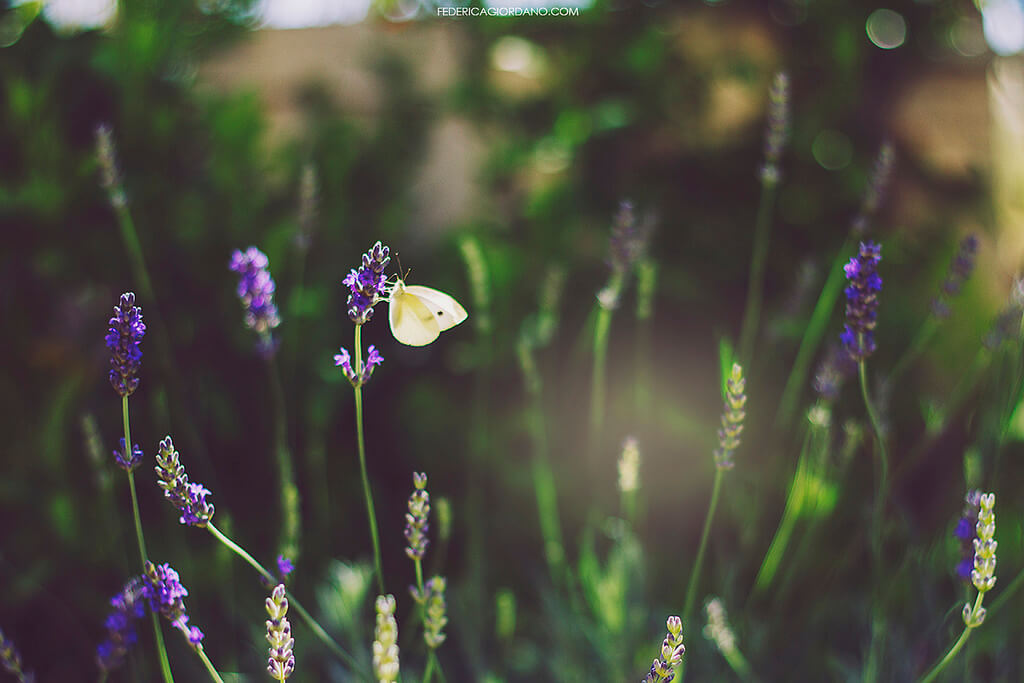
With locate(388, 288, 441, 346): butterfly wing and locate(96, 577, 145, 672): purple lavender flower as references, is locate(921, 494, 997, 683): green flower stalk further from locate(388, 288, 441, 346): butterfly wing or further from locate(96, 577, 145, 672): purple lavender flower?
locate(96, 577, 145, 672): purple lavender flower

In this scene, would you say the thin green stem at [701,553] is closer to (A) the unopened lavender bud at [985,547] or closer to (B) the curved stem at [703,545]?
(B) the curved stem at [703,545]

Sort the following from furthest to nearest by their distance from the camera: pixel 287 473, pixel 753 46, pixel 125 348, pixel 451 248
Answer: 1. pixel 753 46
2. pixel 451 248
3. pixel 287 473
4. pixel 125 348

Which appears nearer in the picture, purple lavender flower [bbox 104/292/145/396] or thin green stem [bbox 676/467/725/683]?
purple lavender flower [bbox 104/292/145/396]

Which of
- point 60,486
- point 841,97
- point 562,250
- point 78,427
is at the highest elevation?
point 841,97

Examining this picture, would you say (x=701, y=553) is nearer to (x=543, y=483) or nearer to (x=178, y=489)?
(x=178, y=489)

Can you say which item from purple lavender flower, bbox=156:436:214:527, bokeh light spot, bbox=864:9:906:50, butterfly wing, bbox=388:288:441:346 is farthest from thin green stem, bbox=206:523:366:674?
bokeh light spot, bbox=864:9:906:50

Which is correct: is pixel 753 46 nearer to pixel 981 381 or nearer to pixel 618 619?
pixel 981 381

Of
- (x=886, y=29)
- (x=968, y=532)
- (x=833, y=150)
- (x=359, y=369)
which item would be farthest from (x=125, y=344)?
(x=886, y=29)

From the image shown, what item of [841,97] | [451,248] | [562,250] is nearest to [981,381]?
[841,97]
